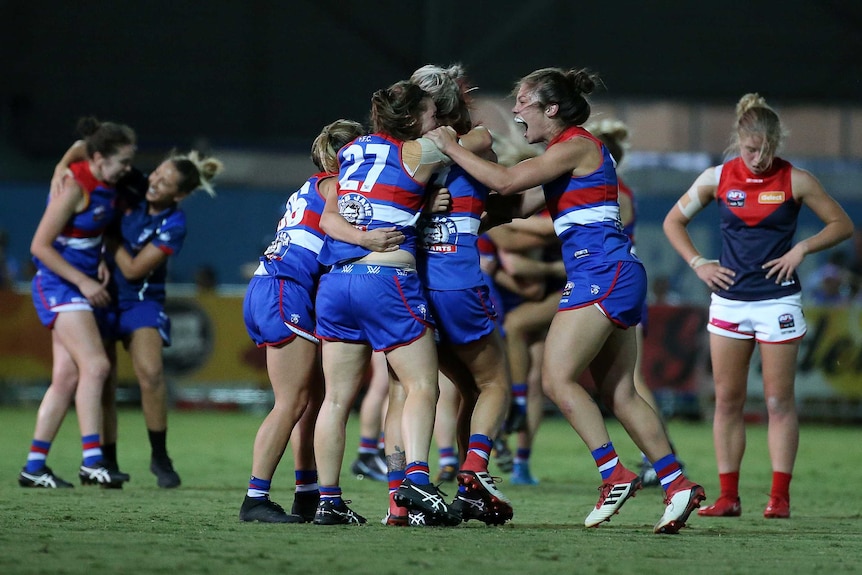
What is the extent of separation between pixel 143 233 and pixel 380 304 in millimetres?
3077

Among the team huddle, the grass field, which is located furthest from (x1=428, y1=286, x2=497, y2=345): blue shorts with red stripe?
the grass field

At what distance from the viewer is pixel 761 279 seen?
684 centimetres

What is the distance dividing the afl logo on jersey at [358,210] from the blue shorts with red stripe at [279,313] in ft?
1.75

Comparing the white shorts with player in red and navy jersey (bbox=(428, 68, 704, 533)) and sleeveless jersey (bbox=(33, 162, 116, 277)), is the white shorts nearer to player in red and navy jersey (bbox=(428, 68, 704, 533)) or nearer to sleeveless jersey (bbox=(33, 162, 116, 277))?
player in red and navy jersey (bbox=(428, 68, 704, 533))

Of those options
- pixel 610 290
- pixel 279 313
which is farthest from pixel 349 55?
pixel 610 290

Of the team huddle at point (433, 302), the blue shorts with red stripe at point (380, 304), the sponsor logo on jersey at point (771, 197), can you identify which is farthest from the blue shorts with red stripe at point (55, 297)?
the sponsor logo on jersey at point (771, 197)

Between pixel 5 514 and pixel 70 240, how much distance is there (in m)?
2.46

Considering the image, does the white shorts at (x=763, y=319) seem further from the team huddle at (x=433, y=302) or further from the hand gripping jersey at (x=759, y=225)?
the team huddle at (x=433, y=302)

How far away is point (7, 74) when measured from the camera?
16094 millimetres

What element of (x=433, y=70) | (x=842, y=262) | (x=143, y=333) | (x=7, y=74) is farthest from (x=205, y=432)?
(x=842, y=262)

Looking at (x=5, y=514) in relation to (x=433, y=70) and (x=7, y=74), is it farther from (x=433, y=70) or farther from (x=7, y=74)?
(x=7, y=74)

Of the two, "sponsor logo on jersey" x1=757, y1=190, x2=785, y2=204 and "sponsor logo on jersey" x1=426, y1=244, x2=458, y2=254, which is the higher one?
"sponsor logo on jersey" x1=757, y1=190, x2=785, y2=204

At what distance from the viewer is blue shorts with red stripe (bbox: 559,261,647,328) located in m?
5.59

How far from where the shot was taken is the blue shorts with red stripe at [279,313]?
19.2 feet
